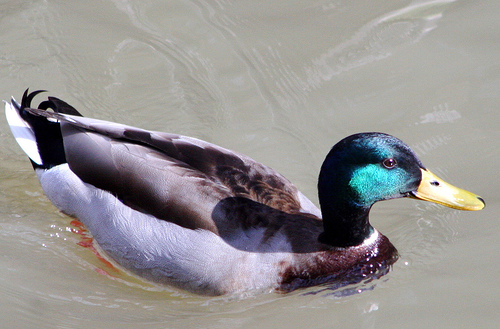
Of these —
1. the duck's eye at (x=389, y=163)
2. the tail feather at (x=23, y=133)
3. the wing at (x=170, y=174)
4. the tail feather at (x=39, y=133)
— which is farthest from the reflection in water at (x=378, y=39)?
the tail feather at (x=23, y=133)

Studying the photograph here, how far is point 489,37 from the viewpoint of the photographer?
614cm

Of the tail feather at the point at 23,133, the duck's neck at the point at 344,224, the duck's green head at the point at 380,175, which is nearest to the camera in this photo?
the duck's green head at the point at 380,175

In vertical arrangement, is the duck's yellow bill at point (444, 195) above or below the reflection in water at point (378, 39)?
below

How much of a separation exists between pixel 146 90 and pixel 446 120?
107 inches

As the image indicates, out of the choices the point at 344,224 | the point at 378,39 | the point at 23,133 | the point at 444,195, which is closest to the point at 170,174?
the point at 344,224

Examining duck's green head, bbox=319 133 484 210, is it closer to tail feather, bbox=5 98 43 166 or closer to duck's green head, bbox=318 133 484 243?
duck's green head, bbox=318 133 484 243

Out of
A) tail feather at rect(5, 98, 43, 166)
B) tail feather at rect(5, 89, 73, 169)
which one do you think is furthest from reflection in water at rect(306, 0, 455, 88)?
tail feather at rect(5, 98, 43, 166)

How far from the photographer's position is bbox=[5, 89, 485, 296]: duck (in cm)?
407

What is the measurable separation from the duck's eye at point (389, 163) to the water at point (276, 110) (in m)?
0.84

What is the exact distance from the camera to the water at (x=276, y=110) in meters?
4.24

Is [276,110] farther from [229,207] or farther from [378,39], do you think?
[229,207]

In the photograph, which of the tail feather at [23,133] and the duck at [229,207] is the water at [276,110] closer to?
the duck at [229,207]

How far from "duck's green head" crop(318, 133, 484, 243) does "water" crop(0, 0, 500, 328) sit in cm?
60

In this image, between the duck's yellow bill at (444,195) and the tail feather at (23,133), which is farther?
the tail feather at (23,133)
